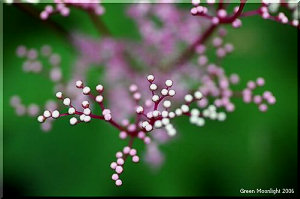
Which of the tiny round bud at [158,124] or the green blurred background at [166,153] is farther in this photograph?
the green blurred background at [166,153]

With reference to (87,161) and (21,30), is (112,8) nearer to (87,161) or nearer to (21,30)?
(21,30)

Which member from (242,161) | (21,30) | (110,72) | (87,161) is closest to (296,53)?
(242,161)

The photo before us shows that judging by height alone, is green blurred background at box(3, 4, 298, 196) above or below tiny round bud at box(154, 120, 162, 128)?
below

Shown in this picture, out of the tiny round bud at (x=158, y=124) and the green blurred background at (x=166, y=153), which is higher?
the tiny round bud at (x=158, y=124)

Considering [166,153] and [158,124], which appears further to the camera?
[166,153]

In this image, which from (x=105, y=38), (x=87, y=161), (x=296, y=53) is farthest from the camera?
(x=296, y=53)

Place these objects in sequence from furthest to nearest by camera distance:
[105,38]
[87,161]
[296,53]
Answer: [296,53]
[87,161]
[105,38]

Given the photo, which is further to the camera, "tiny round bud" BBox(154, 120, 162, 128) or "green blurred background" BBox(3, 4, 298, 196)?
"green blurred background" BBox(3, 4, 298, 196)

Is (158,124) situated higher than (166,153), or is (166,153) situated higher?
(158,124)
